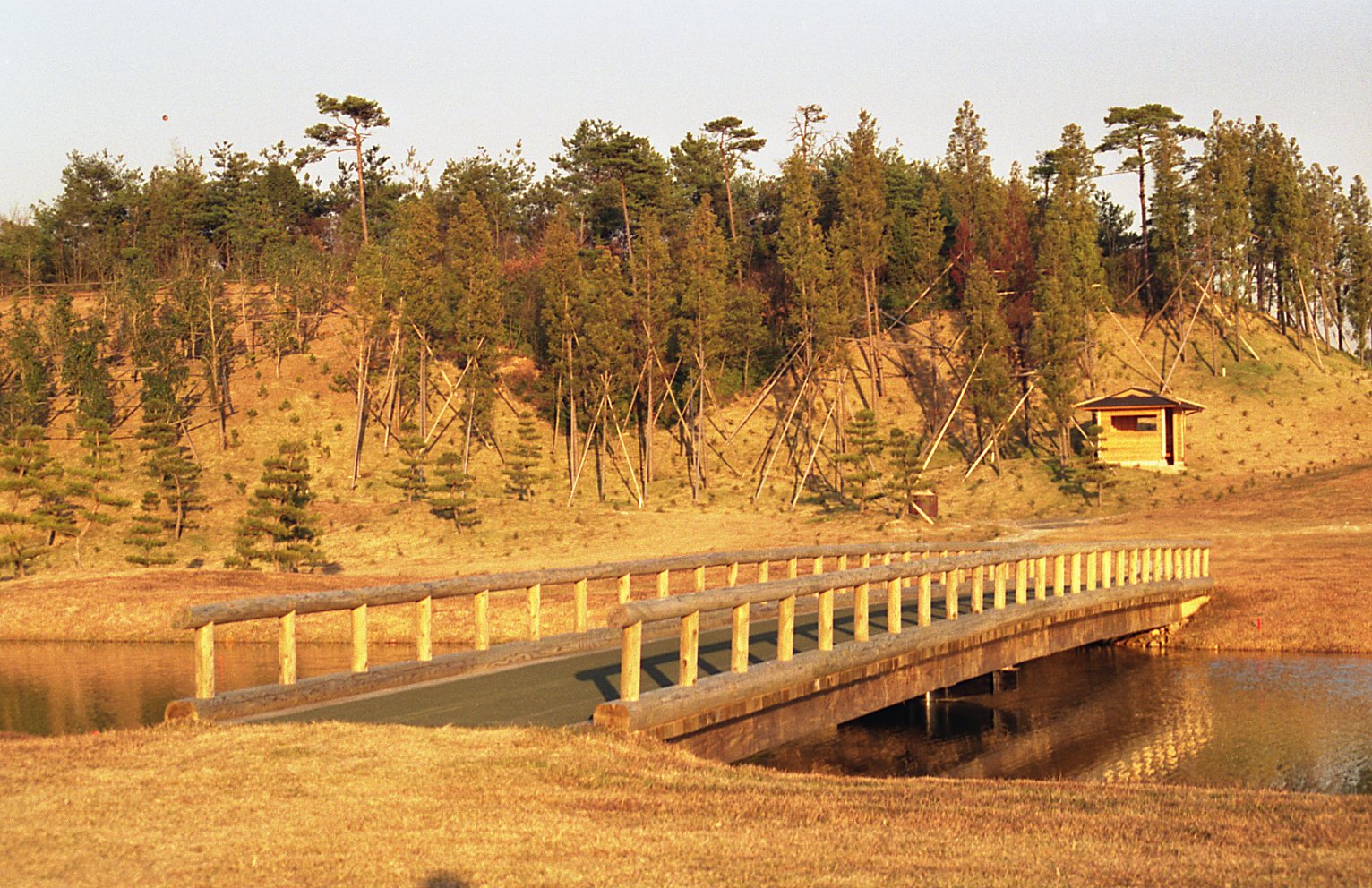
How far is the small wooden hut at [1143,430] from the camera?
58.2 meters

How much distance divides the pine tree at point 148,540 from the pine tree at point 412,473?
901 centimetres

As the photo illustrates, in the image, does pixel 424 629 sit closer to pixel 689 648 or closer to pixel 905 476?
pixel 689 648

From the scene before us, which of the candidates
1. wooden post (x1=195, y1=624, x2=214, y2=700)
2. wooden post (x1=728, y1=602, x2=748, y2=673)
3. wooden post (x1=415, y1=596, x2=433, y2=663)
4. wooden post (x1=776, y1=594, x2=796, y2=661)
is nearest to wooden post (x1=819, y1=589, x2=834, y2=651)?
wooden post (x1=776, y1=594, x2=796, y2=661)

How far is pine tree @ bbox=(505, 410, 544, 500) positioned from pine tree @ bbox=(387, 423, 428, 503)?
3775mm

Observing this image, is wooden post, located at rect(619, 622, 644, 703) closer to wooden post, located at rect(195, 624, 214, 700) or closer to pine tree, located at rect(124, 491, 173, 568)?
wooden post, located at rect(195, 624, 214, 700)

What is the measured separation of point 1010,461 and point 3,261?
2646 inches

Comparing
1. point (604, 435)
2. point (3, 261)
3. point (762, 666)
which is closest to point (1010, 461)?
point (604, 435)

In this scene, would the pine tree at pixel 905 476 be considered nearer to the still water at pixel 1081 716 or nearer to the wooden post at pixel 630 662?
the still water at pixel 1081 716

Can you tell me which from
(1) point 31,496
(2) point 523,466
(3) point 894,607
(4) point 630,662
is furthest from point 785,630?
(2) point 523,466

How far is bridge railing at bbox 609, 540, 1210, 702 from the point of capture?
10.3 metres

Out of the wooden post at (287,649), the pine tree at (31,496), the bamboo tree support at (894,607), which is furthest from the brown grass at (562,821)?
the pine tree at (31,496)

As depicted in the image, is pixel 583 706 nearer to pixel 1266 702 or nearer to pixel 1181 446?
pixel 1266 702

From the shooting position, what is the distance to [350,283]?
7744 centimetres

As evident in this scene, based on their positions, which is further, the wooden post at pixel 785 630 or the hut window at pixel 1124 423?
the hut window at pixel 1124 423
